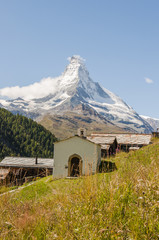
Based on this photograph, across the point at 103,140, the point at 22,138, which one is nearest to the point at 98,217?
the point at 103,140

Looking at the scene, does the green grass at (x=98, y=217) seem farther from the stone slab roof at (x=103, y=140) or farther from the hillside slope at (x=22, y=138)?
the hillside slope at (x=22, y=138)

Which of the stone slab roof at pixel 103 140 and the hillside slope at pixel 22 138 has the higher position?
the hillside slope at pixel 22 138

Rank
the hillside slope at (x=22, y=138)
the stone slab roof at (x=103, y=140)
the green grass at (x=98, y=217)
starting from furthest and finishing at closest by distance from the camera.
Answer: the hillside slope at (x=22, y=138) < the stone slab roof at (x=103, y=140) < the green grass at (x=98, y=217)

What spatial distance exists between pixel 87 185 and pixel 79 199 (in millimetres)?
414

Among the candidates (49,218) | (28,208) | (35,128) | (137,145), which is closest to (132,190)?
(49,218)

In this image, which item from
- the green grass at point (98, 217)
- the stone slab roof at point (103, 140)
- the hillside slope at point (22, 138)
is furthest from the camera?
the hillside slope at point (22, 138)

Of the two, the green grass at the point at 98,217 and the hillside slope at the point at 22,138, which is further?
the hillside slope at the point at 22,138

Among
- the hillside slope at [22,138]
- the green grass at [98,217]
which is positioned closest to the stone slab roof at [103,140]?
the green grass at [98,217]

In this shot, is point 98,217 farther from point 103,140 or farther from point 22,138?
point 22,138

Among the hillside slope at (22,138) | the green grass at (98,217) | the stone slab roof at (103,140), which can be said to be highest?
the hillside slope at (22,138)

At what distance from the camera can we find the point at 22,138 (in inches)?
6604

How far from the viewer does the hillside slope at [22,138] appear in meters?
154

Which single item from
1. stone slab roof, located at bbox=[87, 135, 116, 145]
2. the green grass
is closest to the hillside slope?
stone slab roof, located at bbox=[87, 135, 116, 145]

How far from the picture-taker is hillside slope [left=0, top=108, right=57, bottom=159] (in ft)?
504
